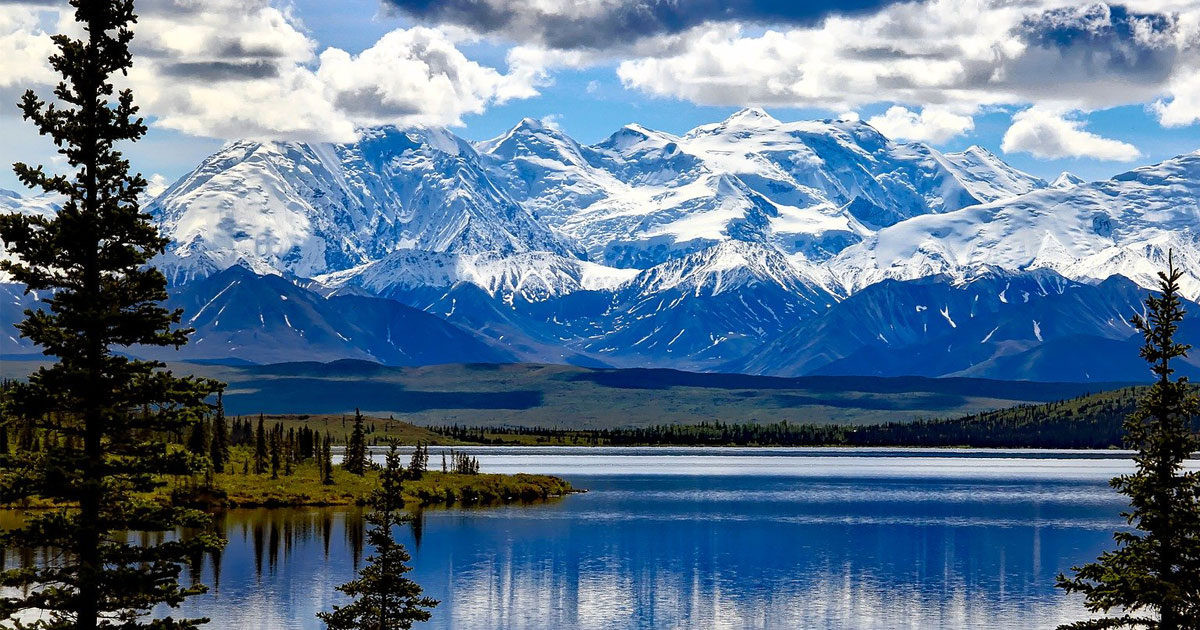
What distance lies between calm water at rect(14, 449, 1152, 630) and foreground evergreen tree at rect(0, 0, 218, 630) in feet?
156

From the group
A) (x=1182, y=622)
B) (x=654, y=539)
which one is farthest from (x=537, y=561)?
(x=1182, y=622)

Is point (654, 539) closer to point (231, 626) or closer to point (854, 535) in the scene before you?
point (854, 535)

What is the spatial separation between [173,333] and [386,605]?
2171cm

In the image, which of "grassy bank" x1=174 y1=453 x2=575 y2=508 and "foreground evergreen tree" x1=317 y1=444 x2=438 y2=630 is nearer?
"foreground evergreen tree" x1=317 y1=444 x2=438 y2=630

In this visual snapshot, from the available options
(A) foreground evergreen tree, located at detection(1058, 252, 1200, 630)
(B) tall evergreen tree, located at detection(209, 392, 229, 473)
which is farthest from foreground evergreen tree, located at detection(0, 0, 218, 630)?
(B) tall evergreen tree, located at detection(209, 392, 229, 473)

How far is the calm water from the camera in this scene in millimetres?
95312

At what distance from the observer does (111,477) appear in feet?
131

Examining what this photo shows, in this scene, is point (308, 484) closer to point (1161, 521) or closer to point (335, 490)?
point (335, 490)

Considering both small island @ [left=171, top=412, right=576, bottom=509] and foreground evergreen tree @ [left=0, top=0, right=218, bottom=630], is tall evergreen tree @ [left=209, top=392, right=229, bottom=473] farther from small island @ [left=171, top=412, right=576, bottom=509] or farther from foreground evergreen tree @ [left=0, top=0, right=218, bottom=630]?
foreground evergreen tree @ [left=0, top=0, right=218, bottom=630]

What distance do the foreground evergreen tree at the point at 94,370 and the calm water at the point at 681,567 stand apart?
47.6 m

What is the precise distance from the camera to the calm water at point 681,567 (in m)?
95.3

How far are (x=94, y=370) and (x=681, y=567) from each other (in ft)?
290

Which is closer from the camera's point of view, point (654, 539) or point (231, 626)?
point (231, 626)

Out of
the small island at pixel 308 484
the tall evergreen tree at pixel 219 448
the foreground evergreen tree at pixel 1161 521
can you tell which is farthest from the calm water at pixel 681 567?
the foreground evergreen tree at pixel 1161 521
